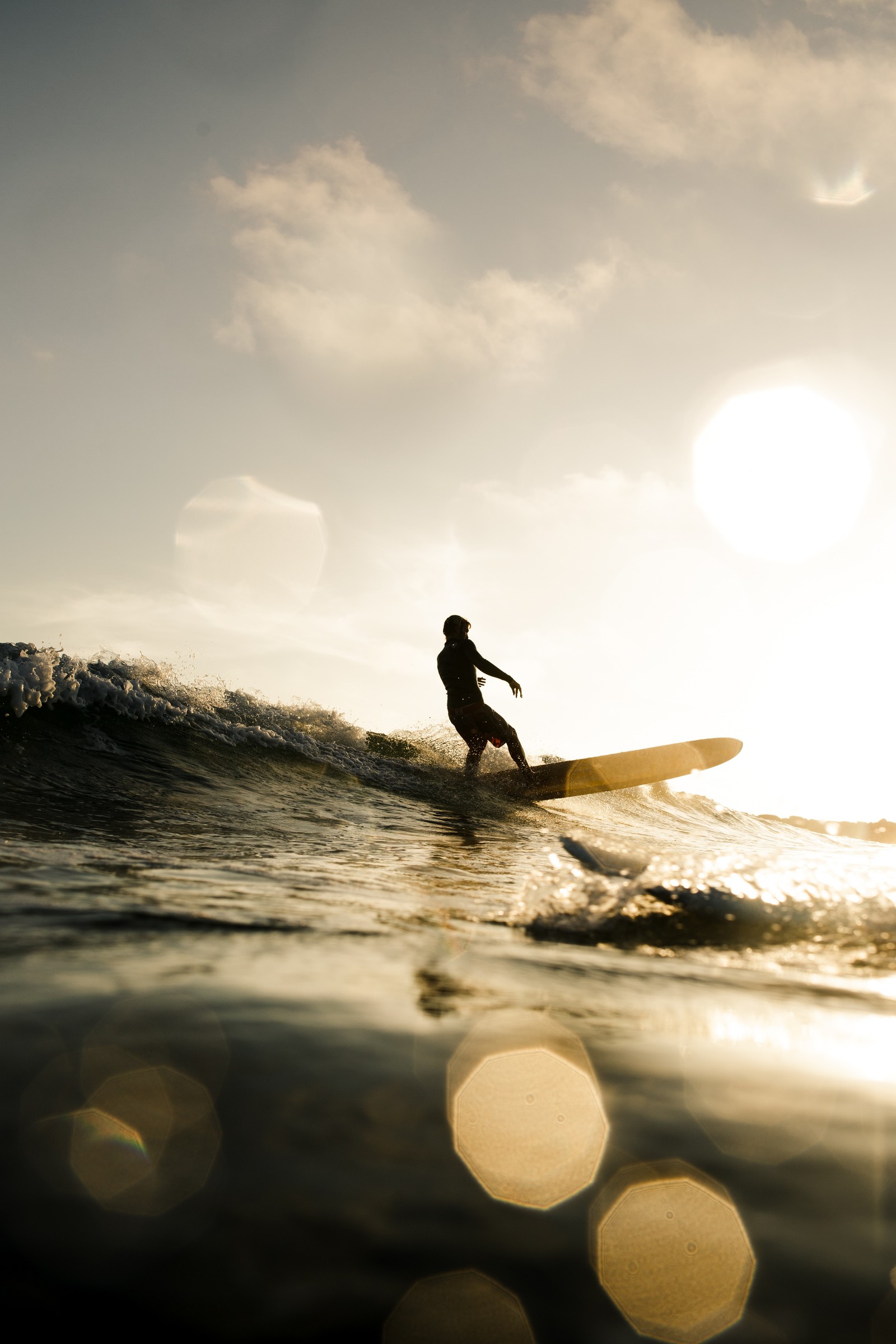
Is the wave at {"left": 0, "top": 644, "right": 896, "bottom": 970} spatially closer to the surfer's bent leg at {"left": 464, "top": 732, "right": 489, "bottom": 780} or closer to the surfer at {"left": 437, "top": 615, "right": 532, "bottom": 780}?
the surfer's bent leg at {"left": 464, "top": 732, "right": 489, "bottom": 780}

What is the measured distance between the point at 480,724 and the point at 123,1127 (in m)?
8.93

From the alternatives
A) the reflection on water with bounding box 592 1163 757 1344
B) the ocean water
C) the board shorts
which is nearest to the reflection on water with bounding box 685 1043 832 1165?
the ocean water

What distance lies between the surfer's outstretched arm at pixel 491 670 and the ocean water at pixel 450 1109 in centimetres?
684

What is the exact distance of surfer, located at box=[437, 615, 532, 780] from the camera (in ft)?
32.5

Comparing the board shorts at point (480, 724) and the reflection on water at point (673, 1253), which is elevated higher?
the board shorts at point (480, 724)

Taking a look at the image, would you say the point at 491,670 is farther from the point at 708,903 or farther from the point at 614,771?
the point at 708,903

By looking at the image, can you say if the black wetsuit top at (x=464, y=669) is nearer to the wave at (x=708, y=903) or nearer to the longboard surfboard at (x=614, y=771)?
the longboard surfboard at (x=614, y=771)

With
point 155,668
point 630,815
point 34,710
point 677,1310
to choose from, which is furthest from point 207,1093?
point 630,815

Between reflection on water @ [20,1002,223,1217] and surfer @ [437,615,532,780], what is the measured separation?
8.62 metres

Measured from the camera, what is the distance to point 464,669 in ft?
32.8

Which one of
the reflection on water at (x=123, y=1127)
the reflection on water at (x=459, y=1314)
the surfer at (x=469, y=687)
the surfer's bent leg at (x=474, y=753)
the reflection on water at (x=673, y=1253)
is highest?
the surfer at (x=469, y=687)

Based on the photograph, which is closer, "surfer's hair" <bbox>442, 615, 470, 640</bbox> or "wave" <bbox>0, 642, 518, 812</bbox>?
"wave" <bbox>0, 642, 518, 812</bbox>

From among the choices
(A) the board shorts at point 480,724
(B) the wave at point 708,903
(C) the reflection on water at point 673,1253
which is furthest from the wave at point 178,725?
(C) the reflection on water at point 673,1253

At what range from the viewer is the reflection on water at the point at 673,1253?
0.79 metres
